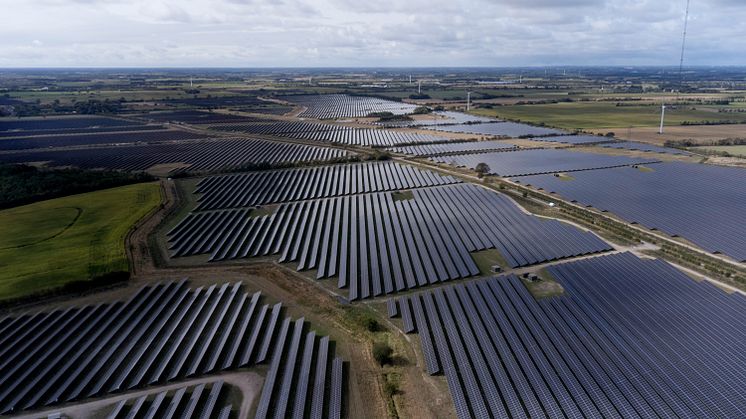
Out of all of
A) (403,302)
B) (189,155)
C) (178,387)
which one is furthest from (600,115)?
(178,387)

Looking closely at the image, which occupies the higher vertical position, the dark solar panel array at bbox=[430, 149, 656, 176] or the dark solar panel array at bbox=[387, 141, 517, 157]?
the dark solar panel array at bbox=[387, 141, 517, 157]

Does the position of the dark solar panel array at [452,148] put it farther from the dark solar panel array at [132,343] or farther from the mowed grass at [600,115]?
the dark solar panel array at [132,343]

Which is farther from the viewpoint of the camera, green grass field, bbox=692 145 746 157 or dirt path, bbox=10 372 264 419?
green grass field, bbox=692 145 746 157

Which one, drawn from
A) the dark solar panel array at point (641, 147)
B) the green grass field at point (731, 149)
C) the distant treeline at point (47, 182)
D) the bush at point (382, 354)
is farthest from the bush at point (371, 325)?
the green grass field at point (731, 149)

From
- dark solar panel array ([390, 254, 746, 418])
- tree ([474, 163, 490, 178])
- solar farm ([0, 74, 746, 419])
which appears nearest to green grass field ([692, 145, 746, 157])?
solar farm ([0, 74, 746, 419])

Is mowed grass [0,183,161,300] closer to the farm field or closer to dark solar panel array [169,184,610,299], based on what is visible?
dark solar panel array [169,184,610,299]

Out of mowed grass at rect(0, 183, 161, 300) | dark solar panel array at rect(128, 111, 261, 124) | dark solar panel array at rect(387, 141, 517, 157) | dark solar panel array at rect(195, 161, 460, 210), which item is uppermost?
dark solar panel array at rect(128, 111, 261, 124)

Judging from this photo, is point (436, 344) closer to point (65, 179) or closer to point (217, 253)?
point (217, 253)
